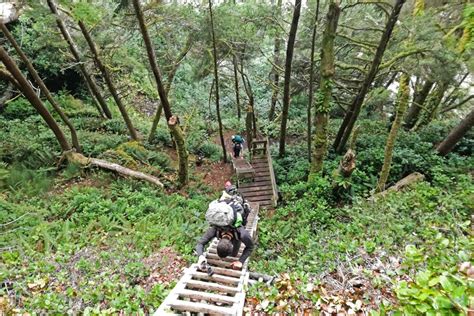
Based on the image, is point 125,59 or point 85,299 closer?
point 85,299

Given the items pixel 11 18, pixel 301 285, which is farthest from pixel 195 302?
pixel 11 18

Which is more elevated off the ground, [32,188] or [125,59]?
[125,59]

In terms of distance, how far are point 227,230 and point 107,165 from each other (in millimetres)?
7845

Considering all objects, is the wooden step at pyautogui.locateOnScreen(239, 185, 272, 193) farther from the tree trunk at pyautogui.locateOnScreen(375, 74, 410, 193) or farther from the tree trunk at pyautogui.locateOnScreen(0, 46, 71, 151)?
the tree trunk at pyautogui.locateOnScreen(0, 46, 71, 151)

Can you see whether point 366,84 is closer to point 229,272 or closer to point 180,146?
point 180,146

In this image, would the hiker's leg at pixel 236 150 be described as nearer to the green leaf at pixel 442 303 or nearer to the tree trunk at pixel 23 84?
the tree trunk at pixel 23 84

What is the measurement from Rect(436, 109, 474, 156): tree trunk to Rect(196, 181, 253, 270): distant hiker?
953cm

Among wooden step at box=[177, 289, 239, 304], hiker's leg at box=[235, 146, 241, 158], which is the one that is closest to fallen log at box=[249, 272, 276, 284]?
wooden step at box=[177, 289, 239, 304]

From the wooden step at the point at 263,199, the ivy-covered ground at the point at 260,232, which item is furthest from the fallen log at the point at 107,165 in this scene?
the wooden step at the point at 263,199

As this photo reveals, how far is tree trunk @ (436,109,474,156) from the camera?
402 inches

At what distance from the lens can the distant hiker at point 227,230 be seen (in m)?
4.88

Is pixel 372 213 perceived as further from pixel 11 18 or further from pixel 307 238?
pixel 11 18

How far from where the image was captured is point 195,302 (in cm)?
414

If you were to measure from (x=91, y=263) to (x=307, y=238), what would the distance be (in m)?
4.78
